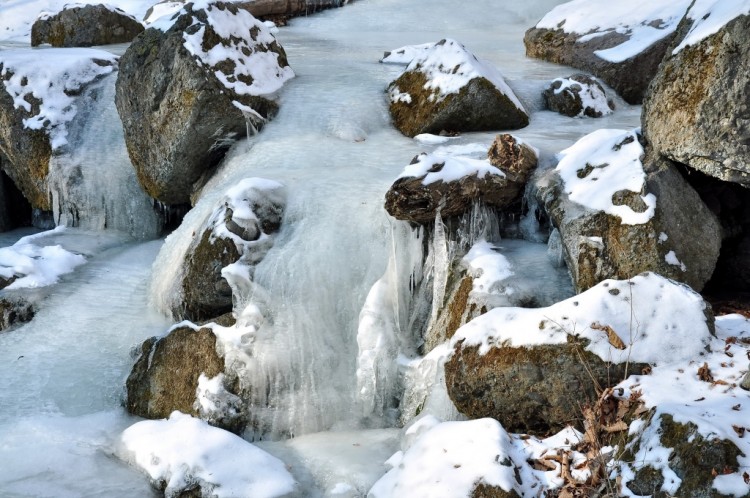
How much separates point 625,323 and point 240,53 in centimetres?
591

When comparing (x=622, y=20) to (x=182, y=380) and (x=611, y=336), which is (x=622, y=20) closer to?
(x=611, y=336)

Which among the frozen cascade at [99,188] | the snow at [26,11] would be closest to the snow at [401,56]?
the frozen cascade at [99,188]

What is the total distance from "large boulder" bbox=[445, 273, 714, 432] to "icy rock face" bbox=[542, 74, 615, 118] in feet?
14.6

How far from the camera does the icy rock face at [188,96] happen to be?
841 cm

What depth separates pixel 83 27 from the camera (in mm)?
13070

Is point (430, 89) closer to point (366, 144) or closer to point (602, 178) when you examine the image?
point (366, 144)

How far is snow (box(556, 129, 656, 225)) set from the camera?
538 cm

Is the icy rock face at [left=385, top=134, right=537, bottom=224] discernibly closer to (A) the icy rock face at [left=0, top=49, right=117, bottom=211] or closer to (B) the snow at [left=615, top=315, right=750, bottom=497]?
(B) the snow at [left=615, top=315, right=750, bottom=497]

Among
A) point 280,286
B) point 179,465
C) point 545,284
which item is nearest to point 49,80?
point 280,286

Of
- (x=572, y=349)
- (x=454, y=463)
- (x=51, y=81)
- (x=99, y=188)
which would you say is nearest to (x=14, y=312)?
(x=99, y=188)

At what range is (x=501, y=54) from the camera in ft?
39.4

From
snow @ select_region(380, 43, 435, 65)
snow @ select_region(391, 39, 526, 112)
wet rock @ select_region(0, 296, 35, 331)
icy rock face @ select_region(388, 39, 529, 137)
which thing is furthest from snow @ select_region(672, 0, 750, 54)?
wet rock @ select_region(0, 296, 35, 331)

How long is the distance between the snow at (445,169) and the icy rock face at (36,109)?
587 cm

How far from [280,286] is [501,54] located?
279 inches
